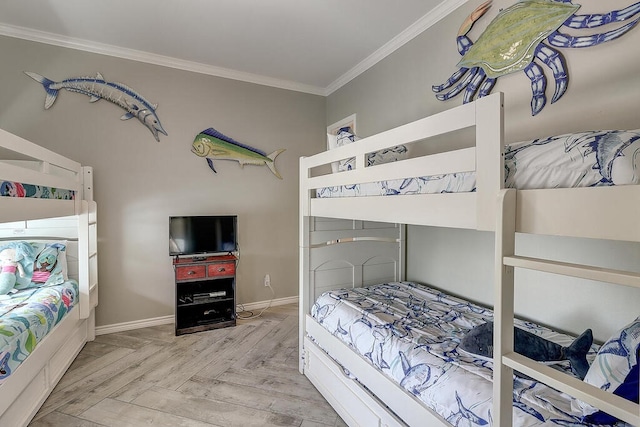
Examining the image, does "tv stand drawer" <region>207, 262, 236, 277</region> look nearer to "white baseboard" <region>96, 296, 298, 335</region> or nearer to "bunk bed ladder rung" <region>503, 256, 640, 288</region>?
"white baseboard" <region>96, 296, 298, 335</region>

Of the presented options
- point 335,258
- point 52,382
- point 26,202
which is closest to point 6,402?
point 52,382

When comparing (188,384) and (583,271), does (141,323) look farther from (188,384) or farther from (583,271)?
(583,271)

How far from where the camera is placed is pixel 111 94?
286 centimetres

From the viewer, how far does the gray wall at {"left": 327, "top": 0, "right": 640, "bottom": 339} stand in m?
1.41

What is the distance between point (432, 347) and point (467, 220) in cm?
67

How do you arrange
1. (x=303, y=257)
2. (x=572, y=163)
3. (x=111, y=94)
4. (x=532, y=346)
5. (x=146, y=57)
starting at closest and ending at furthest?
1. (x=572, y=163)
2. (x=532, y=346)
3. (x=303, y=257)
4. (x=111, y=94)
5. (x=146, y=57)

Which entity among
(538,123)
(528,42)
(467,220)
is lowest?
(467,220)

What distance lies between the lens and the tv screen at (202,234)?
296 centimetres

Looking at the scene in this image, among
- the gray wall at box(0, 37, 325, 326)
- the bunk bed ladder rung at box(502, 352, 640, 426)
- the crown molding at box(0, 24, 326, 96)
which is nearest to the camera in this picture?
the bunk bed ladder rung at box(502, 352, 640, 426)

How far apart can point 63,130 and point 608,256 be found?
13.1ft

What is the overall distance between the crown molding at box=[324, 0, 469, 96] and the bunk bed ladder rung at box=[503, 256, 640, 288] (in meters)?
2.05

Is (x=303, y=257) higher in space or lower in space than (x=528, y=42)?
lower

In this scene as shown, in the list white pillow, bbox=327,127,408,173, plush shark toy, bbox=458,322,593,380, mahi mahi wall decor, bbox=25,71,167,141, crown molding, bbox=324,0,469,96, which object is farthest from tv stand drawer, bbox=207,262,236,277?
crown molding, bbox=324,0,469,96

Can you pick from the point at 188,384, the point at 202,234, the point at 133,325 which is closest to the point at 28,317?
the point at 188,384
